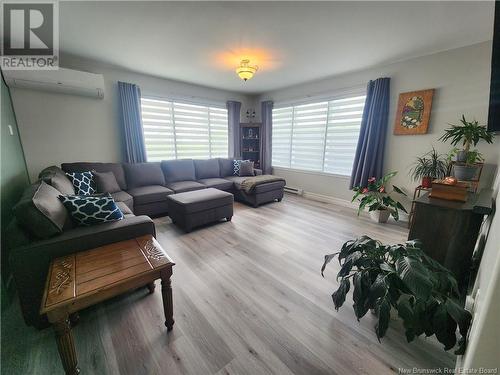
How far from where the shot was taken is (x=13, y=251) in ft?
4.03

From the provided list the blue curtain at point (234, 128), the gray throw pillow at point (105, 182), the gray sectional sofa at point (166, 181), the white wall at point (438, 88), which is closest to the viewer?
the white wall at point (438, 88)

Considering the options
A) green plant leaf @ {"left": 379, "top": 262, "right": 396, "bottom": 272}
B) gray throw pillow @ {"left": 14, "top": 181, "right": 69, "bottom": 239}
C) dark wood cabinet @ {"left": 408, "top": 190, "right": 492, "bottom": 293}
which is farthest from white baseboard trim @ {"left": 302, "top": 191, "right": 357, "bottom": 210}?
gray throw pillow @ {"left": 14, "top": 181, "right": 69, "bottom": 239}

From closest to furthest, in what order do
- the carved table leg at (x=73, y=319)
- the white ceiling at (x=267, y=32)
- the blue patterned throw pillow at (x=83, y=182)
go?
the carved table leg at (x=73, y=319) < the white ceiling at (x=267, y=32) < the blue patterned throw pillow at (x=83, y=182)

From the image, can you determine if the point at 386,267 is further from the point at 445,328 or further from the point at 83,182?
the point at 83,182

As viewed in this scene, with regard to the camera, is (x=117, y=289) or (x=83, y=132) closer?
(x=117, y=289)

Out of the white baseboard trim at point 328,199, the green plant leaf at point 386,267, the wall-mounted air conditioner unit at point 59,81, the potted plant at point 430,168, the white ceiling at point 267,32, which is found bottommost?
the white baseboard trim at point 328,199

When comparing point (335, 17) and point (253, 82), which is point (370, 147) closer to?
point (335, 17)

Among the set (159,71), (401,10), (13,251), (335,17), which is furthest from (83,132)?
(401,10)

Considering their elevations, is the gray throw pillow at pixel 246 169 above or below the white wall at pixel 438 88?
below

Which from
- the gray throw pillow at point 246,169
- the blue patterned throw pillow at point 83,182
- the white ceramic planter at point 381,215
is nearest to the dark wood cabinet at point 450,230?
the white ceramic planter at point 381,215

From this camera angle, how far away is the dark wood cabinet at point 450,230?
146 cm

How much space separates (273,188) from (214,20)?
113 inches

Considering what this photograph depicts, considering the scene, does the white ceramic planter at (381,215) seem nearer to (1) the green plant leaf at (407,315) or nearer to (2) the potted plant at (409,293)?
(2) the potted plant at (409,293)

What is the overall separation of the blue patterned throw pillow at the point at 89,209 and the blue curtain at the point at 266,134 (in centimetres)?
406
